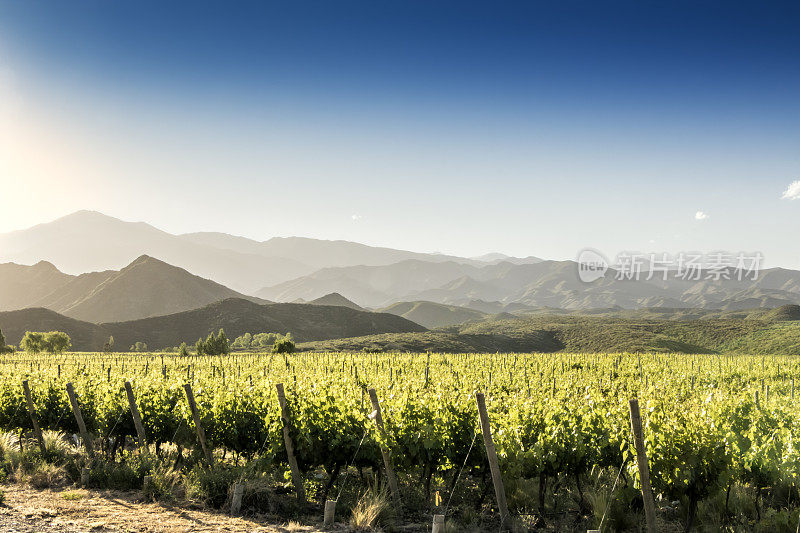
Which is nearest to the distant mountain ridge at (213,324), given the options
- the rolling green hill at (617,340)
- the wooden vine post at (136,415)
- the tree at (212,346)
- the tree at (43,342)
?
the tree at (43,342)

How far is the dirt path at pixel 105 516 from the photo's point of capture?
26.7ft

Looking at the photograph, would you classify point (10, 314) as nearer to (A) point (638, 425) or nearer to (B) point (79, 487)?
(B) point (79, 487)

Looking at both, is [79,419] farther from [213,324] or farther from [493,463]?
[213,324]

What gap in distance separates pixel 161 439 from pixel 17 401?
5.52 m

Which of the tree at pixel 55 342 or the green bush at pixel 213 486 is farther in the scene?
the tree at pixel 55 342

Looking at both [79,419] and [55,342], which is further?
[55,342]

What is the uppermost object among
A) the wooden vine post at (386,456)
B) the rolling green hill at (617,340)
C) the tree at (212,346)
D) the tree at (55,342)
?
the wooden vine post at (386,456)

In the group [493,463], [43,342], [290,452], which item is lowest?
[43,342]

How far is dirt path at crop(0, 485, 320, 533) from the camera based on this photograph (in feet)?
26.7

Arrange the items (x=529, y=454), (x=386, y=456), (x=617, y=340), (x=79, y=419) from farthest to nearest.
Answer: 1. (x=617, y=340)
2. (x=79, y=419)
3. (x=386, y=456)
4. (x=529, y=454)

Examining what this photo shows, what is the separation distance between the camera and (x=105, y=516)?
28.6 feet

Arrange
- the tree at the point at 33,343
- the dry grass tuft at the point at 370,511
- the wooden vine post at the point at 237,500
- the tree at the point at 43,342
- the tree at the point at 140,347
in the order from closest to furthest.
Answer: the dry grass tuft at the point at 370,511, the wooden vine post at the point at 237,500, the tree at the point at 33,343, the tree at the point at 43,342, the tree at the point at 140,347

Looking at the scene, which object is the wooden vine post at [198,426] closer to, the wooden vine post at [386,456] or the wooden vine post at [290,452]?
the wooden vine post at [290,452]

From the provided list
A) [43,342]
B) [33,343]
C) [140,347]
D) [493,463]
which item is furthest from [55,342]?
[493,463]
